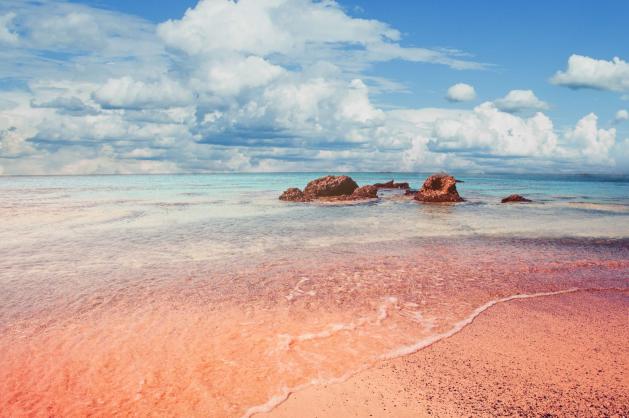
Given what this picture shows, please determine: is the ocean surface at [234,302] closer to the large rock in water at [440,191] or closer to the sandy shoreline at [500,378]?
the sandy shoreline at [500,378]

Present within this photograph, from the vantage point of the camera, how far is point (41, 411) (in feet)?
15.0

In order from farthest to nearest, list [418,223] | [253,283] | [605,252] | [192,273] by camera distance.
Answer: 1. [418,223]
2. [605,252]
3. [192,273]
4. [253,283]

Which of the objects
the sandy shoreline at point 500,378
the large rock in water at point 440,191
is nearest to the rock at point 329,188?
the large rock in water at point 440,191

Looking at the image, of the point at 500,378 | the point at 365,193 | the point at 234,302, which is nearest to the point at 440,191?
the point at 365,193

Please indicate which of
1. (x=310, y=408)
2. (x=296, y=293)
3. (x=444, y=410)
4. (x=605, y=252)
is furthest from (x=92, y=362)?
(x=605, y=252)

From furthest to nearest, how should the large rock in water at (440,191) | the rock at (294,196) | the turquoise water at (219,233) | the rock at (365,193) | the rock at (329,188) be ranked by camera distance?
the rock at (365,193) → the rock at (329,188) → the rock at (294,196) → the large rock in water at (440,191) → the turquoise water at (219,233)

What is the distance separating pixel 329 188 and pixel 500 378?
113 ft

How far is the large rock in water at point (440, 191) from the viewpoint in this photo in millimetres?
35362

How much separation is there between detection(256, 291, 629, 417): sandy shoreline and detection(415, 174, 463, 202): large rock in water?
2901 cm

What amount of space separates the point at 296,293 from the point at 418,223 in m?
13.4

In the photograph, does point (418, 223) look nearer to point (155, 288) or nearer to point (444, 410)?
point (155, 288)

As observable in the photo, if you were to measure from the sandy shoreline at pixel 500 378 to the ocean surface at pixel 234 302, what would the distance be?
1.18ft

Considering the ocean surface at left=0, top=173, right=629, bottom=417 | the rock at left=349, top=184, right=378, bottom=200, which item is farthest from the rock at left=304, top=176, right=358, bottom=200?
the ocean surface at left=0, top=173, right=629, bottom=417

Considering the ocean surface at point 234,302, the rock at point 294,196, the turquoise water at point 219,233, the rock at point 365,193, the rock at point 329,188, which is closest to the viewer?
the ocean surface at point 234,302
